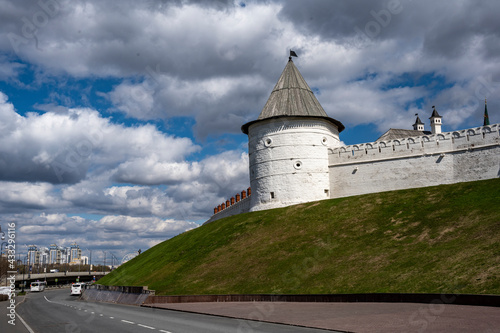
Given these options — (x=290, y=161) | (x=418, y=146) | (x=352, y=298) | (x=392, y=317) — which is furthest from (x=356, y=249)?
(x=290, y=161)

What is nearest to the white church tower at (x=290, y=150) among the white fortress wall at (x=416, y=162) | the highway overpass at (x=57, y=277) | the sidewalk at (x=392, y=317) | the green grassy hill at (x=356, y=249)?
the white fortress wall at (x=416, y=162)

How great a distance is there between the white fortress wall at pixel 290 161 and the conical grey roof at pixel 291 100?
2.66ft

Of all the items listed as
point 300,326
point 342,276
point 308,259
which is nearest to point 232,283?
point 308,259

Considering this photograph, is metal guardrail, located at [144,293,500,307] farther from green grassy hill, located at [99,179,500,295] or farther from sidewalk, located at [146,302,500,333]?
green grassy hill, located at [99,179,500,295]

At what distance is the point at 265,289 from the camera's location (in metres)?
29.6

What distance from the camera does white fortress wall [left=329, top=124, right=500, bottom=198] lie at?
3616 centimetres

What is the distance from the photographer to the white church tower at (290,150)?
45878 mm

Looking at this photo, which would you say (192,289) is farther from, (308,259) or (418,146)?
(418,146)

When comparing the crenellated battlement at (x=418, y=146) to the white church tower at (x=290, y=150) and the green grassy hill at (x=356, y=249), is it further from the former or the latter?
the green grassy hill at (x=356, y=249)

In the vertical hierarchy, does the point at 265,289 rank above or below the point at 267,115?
below

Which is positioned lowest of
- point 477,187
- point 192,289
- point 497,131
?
point 192,289

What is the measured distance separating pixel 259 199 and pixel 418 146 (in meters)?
16.8

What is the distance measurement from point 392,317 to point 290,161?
103ft

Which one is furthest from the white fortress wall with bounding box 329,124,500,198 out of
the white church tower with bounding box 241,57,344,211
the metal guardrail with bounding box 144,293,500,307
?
the metal guardrail with bounding box 144,293,500,307
